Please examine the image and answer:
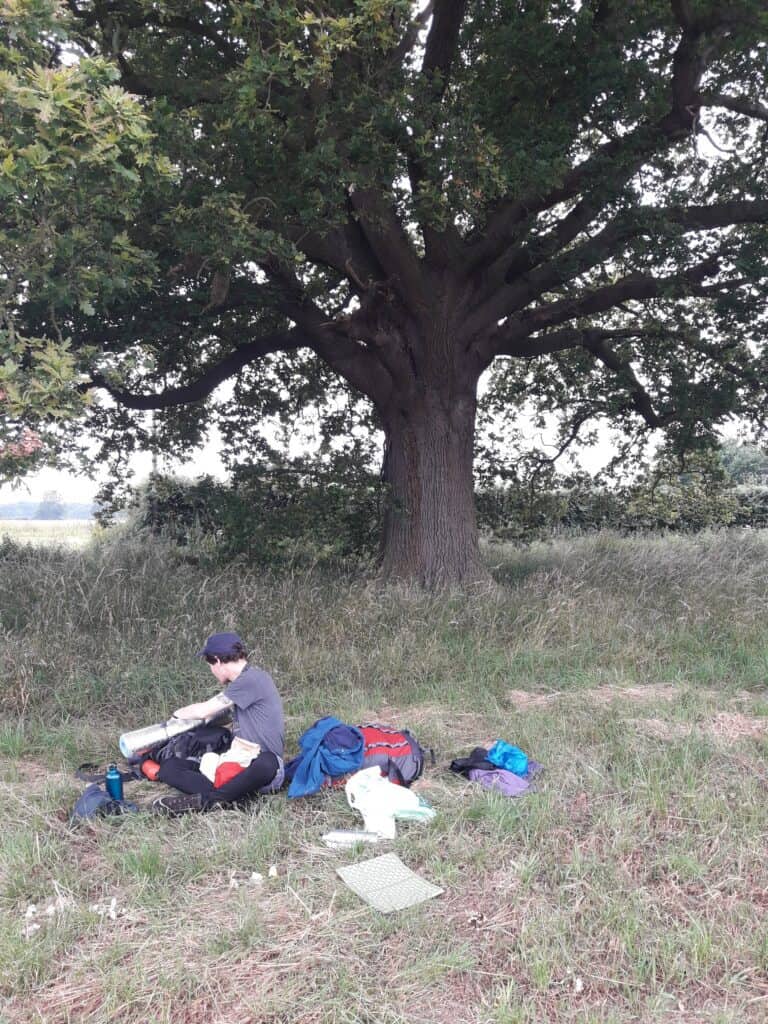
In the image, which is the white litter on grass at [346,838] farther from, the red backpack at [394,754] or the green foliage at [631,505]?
the green foliage at [631,505]

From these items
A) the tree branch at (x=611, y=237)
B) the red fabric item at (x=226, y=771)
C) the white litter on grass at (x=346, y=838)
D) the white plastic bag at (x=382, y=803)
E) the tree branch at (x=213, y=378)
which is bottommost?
the white litter on grass at (x=346, y=838)

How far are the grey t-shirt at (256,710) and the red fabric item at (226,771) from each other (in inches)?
6.6

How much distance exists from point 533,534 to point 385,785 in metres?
7.90

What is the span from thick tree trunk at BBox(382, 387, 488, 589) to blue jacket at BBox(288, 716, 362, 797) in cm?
459

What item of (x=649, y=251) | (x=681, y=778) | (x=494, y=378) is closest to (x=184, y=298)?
(x=649, y=251)

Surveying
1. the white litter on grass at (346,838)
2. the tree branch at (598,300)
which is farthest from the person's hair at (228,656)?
the tree branch at (598,300)

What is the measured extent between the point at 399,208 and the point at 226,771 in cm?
655

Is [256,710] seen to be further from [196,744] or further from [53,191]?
[53,191]

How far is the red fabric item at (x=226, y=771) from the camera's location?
14.3ft

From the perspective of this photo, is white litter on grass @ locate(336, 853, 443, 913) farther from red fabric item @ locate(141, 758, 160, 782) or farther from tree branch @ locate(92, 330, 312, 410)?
tree branch @ locate(92, 330, 312, 410)

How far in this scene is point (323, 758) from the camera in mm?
4508

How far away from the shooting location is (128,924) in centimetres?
316

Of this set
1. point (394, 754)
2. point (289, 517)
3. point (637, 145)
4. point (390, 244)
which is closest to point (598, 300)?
point (637, 145)

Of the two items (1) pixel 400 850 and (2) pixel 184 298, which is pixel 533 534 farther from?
(1) pixel 400 850
